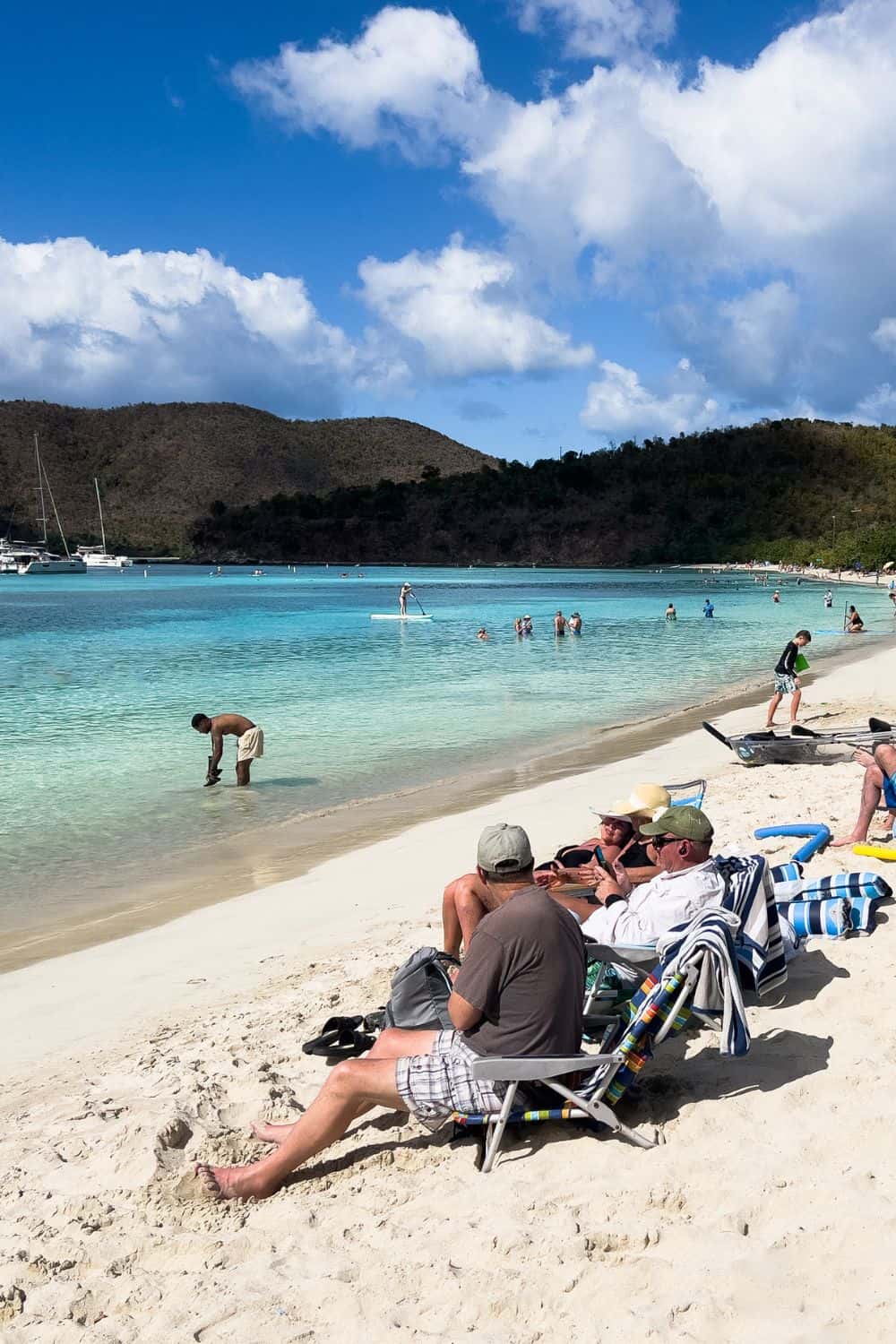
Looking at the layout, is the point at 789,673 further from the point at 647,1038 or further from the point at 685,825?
the point at 647,1038

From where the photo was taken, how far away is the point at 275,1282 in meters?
3.45

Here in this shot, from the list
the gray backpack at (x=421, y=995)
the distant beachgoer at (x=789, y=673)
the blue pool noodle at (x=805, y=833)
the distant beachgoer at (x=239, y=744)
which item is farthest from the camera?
the distant beachgoer at (x=789, y=673)

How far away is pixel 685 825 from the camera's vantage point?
200 inches

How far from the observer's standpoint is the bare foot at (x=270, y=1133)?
14.0 ft

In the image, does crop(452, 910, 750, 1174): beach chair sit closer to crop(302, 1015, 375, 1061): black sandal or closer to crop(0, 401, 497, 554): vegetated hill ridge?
crop(302, 1015, 375, 1061): black sandal

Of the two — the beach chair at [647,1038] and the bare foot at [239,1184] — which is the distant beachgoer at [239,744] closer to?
the bare foot at [239,1184]

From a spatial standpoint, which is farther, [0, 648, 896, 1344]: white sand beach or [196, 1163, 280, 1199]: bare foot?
[196, 1163, 280, 1199]: bare foot

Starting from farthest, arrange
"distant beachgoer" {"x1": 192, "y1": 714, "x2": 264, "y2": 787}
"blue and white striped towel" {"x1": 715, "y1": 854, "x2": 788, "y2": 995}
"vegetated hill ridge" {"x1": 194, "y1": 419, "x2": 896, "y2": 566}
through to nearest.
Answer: "vegetated hill ridge" {"x1": 194, "y1": 419, "x2": 896, "y2": 566}, "distant beachgoer" {"x1": 192, "y1": 714, "x2": 264, "y2": 787}, "blue and white striped towel" {"x1": 715, "y1": 854, "x2": 788, "y2": 995}

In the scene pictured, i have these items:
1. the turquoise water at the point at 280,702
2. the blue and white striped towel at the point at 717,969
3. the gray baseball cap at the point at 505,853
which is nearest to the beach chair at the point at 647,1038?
the blue and white striped towel at the point at 717,969

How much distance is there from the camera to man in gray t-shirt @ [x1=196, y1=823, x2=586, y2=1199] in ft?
12.7

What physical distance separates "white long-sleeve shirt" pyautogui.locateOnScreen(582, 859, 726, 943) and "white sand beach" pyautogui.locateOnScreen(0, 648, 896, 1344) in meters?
0.52

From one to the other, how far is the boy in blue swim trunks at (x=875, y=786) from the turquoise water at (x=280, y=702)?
6.05m

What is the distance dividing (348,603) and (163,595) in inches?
862

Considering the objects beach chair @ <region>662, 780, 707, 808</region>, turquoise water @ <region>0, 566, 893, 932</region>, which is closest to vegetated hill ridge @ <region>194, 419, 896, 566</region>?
turquoise water @ <region>0, 566, 893, 932</region>
